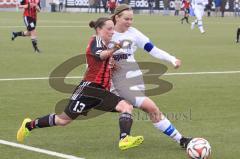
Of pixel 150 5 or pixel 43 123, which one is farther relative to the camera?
pixel 150 5

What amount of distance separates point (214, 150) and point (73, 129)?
2.32 metres

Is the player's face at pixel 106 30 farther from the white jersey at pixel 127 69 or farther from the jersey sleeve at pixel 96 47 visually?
the white jersey at pixel 127 69

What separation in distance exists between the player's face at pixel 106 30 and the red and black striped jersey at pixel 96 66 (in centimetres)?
7

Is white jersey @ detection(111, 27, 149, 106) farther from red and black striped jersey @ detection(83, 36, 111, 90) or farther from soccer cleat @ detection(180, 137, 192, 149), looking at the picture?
soccer cleat @ detection(180, 137, 192, 149)

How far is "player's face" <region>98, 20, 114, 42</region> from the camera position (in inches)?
311

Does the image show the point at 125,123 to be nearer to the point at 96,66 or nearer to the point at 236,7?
the point at 96,66

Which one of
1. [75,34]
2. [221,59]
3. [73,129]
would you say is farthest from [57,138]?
[75,34]

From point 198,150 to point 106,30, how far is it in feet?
6.25

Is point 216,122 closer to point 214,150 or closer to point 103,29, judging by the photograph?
point 214,150

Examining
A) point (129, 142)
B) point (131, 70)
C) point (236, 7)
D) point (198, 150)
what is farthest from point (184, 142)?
point (236, 7)

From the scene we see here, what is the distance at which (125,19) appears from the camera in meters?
8.18

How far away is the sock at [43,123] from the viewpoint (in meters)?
8.27

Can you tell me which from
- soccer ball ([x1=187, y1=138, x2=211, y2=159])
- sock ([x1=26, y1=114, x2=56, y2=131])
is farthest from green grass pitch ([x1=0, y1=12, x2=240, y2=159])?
soccer ball ([x1=187, y1=138, x2=211, y2=159])

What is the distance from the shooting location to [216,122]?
9.99 metres
